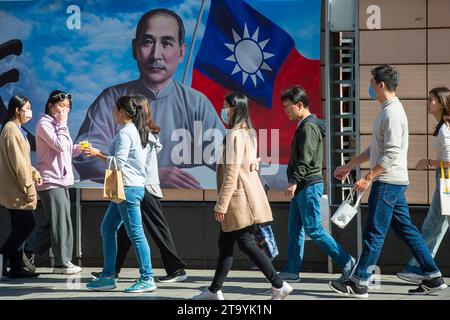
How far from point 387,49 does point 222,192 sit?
319 centimetres

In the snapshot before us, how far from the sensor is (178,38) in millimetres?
11016

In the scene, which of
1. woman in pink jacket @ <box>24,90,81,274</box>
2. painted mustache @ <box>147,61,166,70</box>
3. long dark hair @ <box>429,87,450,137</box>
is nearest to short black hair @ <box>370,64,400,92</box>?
long dark hair @ <box>429,87,450,137</box>

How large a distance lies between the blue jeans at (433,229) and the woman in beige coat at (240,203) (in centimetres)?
176

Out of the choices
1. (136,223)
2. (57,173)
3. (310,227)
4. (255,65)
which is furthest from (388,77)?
(57,173)

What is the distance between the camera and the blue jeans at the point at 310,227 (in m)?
9.35

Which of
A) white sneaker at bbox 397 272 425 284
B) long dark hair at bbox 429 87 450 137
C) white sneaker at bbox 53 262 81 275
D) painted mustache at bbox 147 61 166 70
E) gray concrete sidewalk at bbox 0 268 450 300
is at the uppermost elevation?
painted mustache at bbox 147 61 166 70

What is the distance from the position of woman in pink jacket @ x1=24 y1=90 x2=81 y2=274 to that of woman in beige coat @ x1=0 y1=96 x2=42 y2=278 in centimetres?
31

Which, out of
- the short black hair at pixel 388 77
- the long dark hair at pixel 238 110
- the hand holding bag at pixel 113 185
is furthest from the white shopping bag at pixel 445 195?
the hand holding bag at pixel 113 185

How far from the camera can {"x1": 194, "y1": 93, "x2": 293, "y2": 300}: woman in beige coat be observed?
8344 mm

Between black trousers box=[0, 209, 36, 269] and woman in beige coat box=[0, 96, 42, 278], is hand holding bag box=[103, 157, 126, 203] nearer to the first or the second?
woman in beige coat box=[0, 96, 42, 278]

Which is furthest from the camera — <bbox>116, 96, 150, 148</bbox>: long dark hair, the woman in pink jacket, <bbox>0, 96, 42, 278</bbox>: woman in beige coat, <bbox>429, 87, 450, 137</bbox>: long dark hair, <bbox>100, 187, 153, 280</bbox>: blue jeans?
the woman in pink jacket

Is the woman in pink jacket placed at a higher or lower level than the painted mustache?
lower
